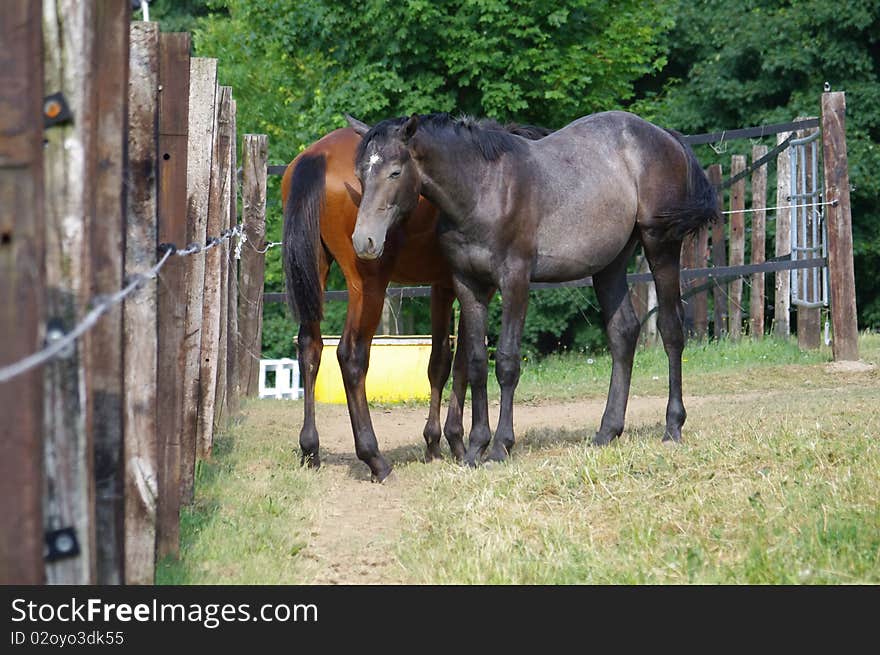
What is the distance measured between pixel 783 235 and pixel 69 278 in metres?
13.3

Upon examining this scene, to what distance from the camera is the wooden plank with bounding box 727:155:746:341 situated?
638 inches

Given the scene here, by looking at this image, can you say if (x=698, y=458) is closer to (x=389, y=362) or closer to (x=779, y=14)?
(x=389, y=362)

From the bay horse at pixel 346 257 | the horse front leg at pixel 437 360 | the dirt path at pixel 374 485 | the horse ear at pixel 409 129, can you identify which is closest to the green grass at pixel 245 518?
the dirt path at pixel 374 485

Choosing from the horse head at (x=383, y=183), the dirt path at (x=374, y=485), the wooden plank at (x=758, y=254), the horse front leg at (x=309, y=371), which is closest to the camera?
the dirt path at (x=374, y=485)

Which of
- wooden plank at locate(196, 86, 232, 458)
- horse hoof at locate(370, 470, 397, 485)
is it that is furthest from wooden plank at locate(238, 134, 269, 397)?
horse hoof at locate(370, 470, 397, 485)

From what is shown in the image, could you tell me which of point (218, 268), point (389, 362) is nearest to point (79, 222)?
point (218, 268)

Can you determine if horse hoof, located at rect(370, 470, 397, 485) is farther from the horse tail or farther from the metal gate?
the metal gate

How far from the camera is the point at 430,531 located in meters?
6.08

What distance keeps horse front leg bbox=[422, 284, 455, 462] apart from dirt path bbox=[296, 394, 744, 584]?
299mm

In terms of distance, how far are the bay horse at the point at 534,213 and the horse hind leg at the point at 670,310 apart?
10mm

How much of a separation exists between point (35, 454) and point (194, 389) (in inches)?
153

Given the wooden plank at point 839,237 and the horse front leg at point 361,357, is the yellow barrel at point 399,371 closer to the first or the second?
the wooden plank at point 839,237

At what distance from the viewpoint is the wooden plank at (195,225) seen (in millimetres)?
6473

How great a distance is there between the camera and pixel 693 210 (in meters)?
8.45
